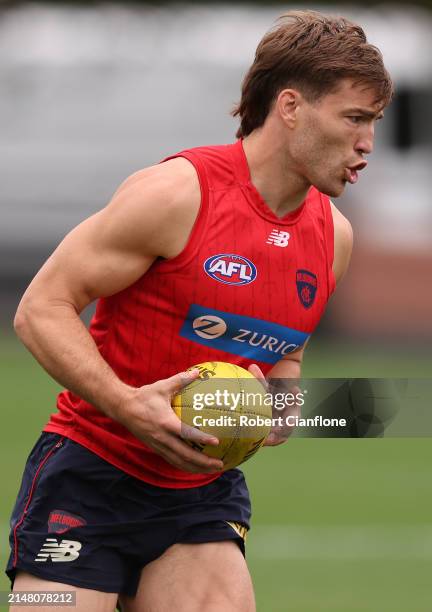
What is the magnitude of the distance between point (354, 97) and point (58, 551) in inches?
76.8

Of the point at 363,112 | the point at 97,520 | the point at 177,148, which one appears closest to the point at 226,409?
the point at 97,520

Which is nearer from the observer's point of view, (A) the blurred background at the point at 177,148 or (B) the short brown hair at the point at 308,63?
(B) the short brown hair at the point at 308,63

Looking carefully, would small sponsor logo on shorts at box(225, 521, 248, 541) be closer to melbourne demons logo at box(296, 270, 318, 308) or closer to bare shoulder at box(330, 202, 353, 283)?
melbourne demons logo at box(296, 270, 318, 308)

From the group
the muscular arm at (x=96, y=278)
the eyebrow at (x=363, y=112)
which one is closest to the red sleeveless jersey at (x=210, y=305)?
the muscular arm at (x=96, y=278)

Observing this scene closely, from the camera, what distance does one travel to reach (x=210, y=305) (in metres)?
5.22

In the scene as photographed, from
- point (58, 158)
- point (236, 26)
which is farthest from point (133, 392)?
point (236, 26)

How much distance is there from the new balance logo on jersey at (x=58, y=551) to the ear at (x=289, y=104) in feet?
5.68

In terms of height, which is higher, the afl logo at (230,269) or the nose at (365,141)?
the nose at (365,141)

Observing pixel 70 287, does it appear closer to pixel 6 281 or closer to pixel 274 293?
pixel 274 293

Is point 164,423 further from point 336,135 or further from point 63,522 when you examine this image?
point 336,135

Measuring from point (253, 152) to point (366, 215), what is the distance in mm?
17992

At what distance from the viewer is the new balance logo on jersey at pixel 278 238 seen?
5.37 m

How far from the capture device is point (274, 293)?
210 inches

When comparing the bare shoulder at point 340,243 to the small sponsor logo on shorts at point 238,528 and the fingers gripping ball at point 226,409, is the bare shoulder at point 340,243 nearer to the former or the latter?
the fingers gripping ball at point 226,409
